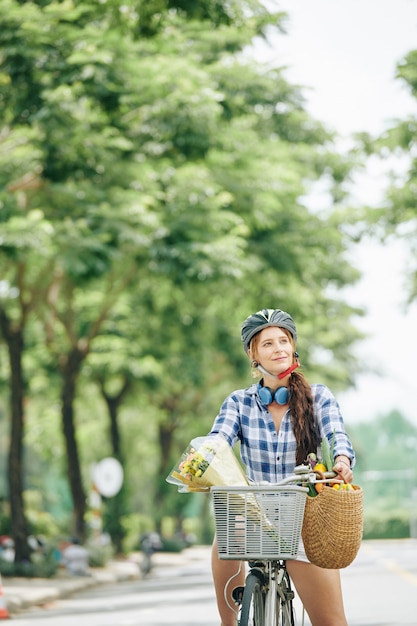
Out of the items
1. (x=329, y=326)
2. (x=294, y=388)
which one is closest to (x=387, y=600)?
(x=294, y=388)

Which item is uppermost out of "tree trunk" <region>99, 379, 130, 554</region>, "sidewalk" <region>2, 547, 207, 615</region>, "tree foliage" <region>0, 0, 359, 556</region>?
"tree foliage" <region>0, 0, 359, 556</region>

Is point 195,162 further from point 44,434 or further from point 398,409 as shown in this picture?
point 398,409

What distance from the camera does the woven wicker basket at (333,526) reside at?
485cm

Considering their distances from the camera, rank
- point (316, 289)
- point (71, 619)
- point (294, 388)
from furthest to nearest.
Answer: point (316, 289) < point (71, 619) < point (294, 388)

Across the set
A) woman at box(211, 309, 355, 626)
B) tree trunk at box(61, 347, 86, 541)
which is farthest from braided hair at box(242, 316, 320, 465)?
tree trunk at box(61, 347, 86, 541)

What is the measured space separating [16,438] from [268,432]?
19569 mm

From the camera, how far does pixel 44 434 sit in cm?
4044

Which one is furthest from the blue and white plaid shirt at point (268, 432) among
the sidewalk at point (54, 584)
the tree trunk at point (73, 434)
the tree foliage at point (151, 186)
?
the tree trunk at point (73, 434)

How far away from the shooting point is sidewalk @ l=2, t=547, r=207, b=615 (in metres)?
17.5

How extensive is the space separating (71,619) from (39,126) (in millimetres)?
6970

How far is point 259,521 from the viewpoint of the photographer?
4766 millimetres

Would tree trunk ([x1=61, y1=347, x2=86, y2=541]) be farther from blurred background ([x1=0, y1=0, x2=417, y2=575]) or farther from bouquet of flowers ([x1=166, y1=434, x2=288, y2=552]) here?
bouquet of flowers ([x1=166, y1=434, x2=288, y2=552])

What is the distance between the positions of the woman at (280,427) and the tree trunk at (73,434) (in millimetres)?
22457

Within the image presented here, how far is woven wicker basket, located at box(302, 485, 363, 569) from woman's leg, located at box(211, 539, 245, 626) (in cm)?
49
